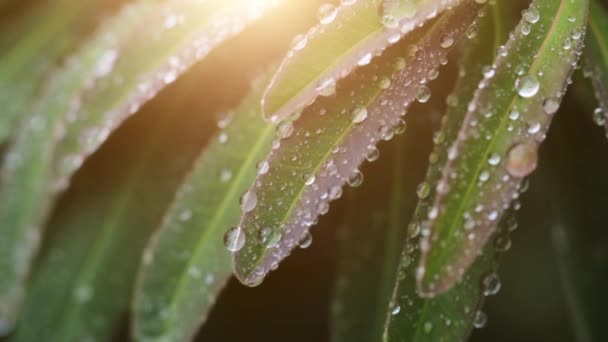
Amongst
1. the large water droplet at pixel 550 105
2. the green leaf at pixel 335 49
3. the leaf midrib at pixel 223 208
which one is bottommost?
the leaf midrib at pixel 223 208

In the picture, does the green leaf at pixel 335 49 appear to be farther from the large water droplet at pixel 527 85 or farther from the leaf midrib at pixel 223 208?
the leaf midrib at pixel 223 208

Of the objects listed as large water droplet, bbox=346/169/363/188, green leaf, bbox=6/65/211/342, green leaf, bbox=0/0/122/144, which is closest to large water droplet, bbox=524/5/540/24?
large water droplet, bbox=346/169/363/188

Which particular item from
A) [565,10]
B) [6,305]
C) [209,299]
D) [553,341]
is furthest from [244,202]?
[553,341]

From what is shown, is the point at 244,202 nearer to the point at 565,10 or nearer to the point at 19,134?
the point at 565,10

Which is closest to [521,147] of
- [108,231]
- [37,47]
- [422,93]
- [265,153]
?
[422,93]

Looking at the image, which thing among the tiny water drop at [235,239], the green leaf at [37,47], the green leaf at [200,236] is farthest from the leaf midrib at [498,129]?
the green leaf at [37,47]
